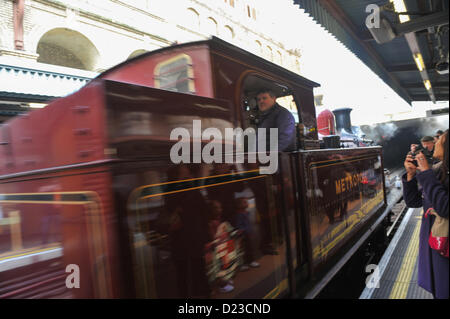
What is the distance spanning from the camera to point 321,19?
14.1 feet

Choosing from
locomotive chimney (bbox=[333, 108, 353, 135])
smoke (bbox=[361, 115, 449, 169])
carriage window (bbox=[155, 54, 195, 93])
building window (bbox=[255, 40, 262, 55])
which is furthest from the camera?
building window (bbox=[255, 40, 262, 55])

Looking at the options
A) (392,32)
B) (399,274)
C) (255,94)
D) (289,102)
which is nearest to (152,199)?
(255,94)

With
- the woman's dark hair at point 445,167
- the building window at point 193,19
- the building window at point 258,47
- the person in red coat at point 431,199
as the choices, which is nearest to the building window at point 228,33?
the building window at point 193,19

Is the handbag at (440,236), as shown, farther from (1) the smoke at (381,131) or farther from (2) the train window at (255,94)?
(1) the smoke at (381,131)

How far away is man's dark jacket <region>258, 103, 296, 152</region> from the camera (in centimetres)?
278

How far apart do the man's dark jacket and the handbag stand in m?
1.36

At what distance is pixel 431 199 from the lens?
1492 mm

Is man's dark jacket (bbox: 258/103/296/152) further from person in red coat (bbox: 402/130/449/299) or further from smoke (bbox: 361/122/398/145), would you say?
smoke (bbox: 361/122/398/145)

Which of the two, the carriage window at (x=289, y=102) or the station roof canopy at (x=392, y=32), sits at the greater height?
the station roof canopy at (x=392, y=32)

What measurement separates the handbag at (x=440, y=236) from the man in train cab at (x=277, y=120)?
1370 mm

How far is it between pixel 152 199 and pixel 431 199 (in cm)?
138

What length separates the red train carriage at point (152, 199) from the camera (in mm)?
1317

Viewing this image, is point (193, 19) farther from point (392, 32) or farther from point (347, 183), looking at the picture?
point (347, 183)

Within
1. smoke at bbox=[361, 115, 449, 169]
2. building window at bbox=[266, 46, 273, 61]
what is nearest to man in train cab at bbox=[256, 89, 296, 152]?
smoke at bbox=[361, 115, 449, 169]
